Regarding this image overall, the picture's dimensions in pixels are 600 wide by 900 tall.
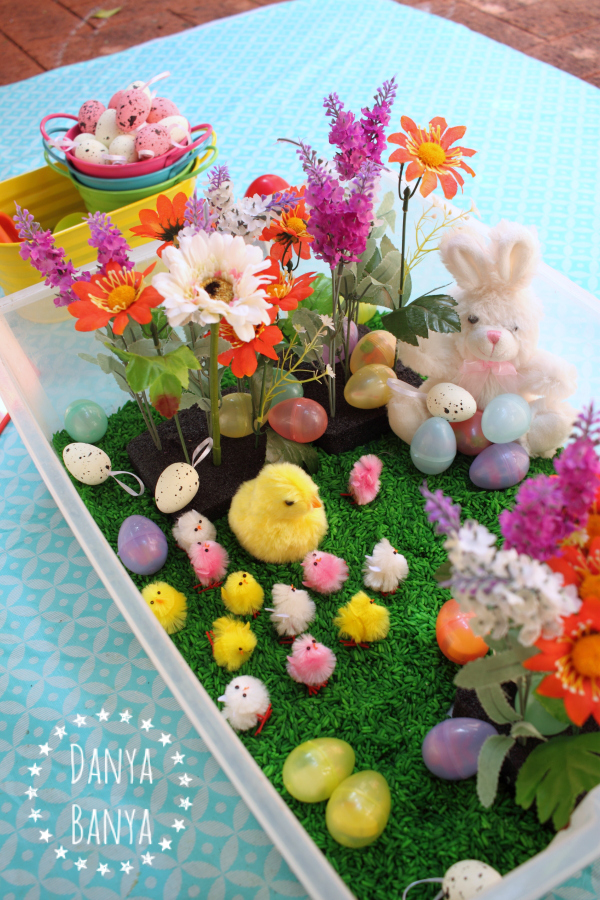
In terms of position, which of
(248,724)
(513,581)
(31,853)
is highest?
(513,581)

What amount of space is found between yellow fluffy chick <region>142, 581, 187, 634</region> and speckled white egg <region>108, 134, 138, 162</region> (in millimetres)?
841

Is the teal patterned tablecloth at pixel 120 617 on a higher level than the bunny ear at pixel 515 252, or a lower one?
lower

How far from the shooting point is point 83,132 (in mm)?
1374

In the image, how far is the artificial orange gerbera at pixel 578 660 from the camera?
506 mm

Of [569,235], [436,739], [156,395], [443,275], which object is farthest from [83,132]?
[436,739]

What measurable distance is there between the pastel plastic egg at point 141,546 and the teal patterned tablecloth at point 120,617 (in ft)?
0.25

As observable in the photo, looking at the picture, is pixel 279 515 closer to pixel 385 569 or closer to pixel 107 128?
pixel 385 569

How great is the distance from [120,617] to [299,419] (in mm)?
363

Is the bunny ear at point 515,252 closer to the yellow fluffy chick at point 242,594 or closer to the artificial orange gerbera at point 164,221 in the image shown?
the artificial orange gerbera at point 164,221

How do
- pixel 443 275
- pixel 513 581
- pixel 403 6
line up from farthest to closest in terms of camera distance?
pixel 403 6 → pixel 443 275 → pixel 513 581

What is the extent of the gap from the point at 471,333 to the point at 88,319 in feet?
1.72

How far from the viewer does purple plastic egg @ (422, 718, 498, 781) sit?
A: 702 millimetres

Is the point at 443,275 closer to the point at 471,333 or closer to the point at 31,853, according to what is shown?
the point at 471,333

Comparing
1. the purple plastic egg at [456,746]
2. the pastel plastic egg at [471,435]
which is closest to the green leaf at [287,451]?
the pastel plastic egg at [471,435]
